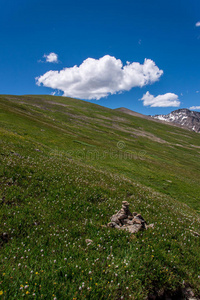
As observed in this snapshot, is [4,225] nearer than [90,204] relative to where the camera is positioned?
Yes

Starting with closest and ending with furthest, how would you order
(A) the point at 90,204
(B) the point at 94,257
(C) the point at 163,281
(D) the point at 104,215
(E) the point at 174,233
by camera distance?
1. (C) the point at 163,281
2. (B) the point at 94,257
3. (E) the point at 174,233
4. (D) the point at 104,215
5. (A) the point at 90,204

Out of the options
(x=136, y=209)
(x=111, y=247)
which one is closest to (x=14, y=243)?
(x=111, y=247)

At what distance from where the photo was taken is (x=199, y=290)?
5.56m

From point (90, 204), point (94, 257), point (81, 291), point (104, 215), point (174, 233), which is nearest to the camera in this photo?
point (81, 291)

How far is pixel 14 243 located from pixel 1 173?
593cm

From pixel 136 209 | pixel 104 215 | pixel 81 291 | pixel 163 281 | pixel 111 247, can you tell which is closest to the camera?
pixel 81 291

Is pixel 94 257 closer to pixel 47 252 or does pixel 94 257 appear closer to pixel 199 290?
pixel 47 252

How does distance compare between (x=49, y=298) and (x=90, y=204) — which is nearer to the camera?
(x=49, y=298)

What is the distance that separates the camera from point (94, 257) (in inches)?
228

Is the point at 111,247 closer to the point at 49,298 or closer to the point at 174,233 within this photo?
the point at 49,298

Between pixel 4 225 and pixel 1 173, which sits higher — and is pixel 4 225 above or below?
below

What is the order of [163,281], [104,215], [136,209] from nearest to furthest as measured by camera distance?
[163,281] < [104,215] < [136,209]

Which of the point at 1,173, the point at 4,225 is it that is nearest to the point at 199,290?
the point at 4,225

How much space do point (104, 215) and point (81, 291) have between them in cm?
484
